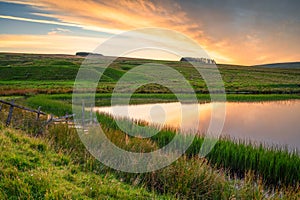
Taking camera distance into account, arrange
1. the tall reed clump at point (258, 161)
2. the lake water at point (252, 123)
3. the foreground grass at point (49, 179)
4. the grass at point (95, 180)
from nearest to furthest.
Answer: the foreground grass at point (49, 179) < the grass at point (95, 180) < the tall reed clump at point (258, 161) < the lake water at point (252, 123)

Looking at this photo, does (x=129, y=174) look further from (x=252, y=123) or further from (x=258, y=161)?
(x=252, y=123)

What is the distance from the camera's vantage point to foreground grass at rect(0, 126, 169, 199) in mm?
5297

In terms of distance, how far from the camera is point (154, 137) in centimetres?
1182

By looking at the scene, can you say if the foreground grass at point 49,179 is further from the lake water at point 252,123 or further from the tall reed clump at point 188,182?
the lake water at point 252,123

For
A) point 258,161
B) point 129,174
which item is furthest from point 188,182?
point 258,161

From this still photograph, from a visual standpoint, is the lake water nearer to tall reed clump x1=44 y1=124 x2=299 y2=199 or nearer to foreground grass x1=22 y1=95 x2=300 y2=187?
foreground grass x1=22 y1=95 x2=300 y2=187

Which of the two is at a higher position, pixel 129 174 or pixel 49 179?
pixel 49 179

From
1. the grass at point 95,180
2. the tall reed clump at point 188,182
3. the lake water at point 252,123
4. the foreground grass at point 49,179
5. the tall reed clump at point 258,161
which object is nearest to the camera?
the foreground grass at point 49,179

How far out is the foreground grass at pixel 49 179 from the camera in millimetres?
5297

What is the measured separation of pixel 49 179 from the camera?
5672mm

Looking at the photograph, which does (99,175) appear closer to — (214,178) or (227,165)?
(214,178)

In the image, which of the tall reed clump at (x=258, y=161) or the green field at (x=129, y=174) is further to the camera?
the tall reed clump at (x=258, y=161)

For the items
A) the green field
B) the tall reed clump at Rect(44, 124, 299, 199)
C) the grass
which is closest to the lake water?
the green field

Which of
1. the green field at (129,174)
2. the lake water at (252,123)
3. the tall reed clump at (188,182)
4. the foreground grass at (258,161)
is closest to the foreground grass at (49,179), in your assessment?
the green field at (129,174)
